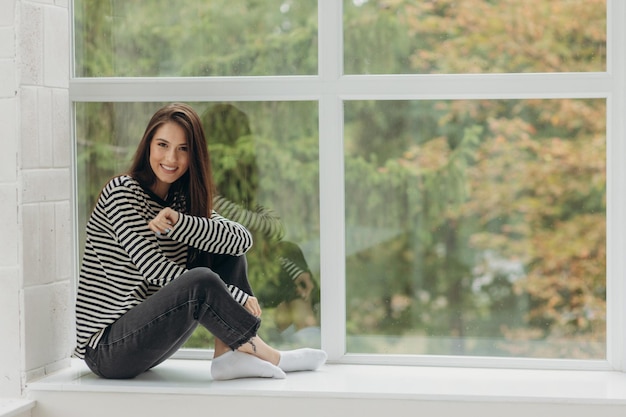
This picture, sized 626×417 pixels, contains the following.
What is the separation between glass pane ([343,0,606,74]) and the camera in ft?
8.60

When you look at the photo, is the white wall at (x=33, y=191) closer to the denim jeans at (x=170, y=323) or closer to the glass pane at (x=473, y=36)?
the denim jeans at (x=170, y=323)

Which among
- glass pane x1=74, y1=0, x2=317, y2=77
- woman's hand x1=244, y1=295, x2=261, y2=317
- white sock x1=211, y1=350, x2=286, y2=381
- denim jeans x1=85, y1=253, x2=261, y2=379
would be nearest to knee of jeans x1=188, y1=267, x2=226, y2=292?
denim jeans x1=85, y1=253, x2=261, y2=379

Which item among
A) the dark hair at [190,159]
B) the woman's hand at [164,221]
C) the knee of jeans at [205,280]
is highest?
the dark hair at [190,159]

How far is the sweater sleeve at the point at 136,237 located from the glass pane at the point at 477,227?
617mm

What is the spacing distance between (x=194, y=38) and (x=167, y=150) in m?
0.41

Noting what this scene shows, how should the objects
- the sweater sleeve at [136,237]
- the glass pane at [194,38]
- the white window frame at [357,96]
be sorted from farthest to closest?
the glass pane at [194,38]
the white window frame at [357,96]
the sweater sleeve at [136,237]

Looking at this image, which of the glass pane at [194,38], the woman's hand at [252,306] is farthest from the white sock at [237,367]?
the glass pane at [194,38]

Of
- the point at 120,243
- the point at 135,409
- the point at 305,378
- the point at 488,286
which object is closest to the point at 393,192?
the point at 488,286

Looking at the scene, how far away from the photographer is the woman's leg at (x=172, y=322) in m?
2.43

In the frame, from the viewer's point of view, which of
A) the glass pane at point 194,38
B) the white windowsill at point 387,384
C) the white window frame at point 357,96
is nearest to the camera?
the white windowsill at point 387,384

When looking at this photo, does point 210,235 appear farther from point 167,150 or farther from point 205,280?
point 167,150

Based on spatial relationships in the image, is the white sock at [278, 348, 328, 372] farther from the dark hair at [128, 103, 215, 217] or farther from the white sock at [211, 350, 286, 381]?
the dark hair at [128, 103, 215, 217]

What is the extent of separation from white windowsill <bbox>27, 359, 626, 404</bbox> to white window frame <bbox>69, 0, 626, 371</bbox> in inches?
3.3

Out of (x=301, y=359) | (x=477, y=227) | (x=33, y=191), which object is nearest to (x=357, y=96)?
(x=477, y=227)
